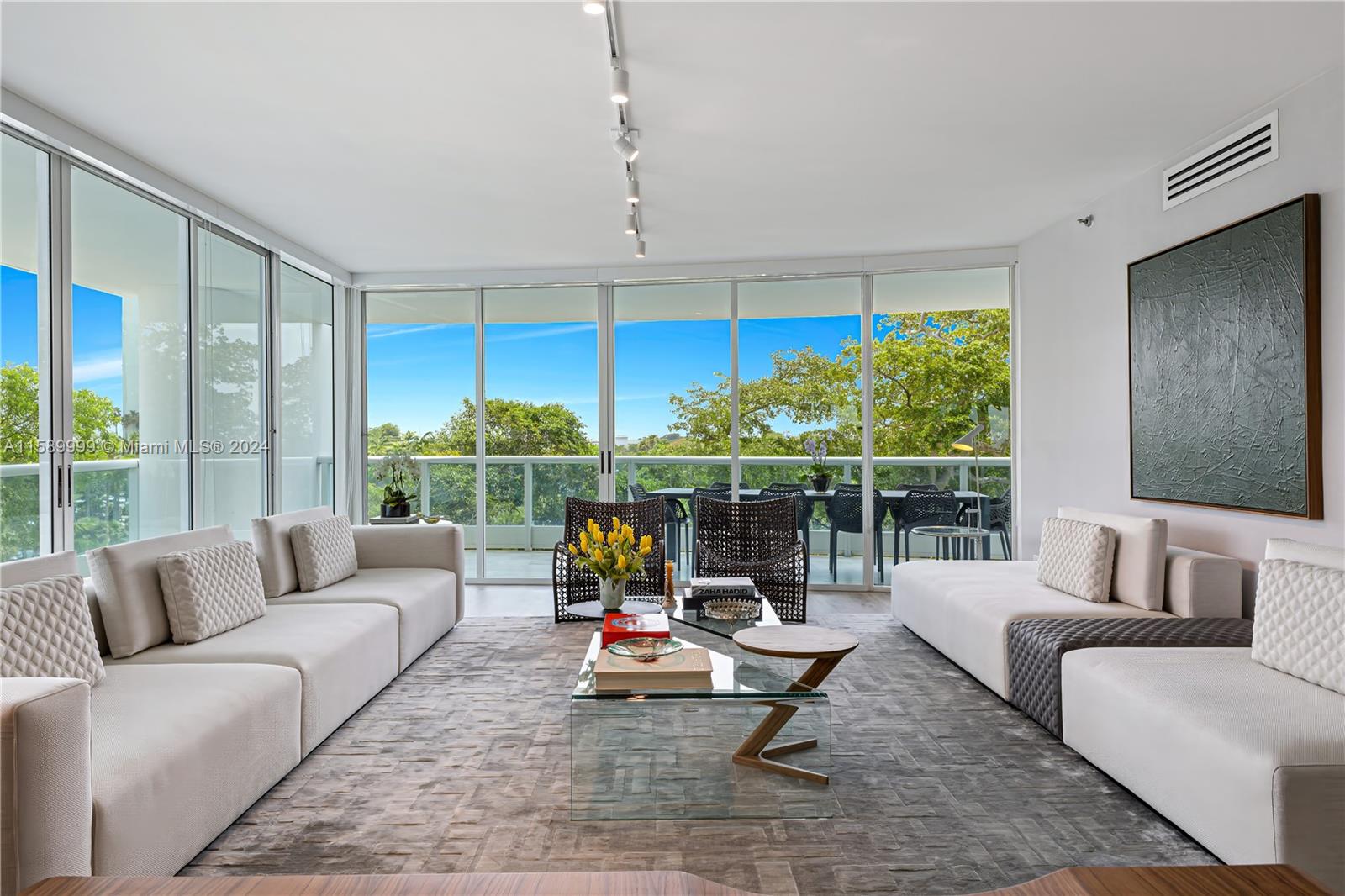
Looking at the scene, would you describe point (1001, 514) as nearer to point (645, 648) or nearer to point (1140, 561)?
point (1140, 561)

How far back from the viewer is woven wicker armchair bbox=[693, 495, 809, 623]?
518cm

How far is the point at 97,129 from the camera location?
357 cm

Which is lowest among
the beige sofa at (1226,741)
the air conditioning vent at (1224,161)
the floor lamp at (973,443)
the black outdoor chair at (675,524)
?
the beige sofa at (1226,741)

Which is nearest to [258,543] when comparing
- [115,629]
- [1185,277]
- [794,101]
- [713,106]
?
[115,629]

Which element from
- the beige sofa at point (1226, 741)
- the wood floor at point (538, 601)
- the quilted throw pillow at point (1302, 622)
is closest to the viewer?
the beige sofa at point (1226, 741)

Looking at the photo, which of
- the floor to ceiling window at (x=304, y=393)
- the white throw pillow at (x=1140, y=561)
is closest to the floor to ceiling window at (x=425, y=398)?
the floor to ceiling window at (x=304, y=393)

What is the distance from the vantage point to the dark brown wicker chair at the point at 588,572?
5.24m

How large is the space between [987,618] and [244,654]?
3185 millimetres

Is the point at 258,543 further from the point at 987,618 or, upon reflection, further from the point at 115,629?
the point at 987,618

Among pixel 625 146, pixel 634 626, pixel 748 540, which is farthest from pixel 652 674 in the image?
pixel 748 540

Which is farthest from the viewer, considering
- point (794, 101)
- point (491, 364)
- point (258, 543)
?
point (491, 364)

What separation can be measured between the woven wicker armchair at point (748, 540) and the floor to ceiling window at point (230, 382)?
9.68 feet

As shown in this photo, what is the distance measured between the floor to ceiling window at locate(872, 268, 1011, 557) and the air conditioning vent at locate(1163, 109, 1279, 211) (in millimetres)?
2068

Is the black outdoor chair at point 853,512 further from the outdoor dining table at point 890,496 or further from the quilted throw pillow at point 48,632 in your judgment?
the quilted throw pillow at point 48,632
